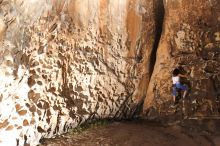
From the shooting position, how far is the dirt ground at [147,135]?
6645 millimetres

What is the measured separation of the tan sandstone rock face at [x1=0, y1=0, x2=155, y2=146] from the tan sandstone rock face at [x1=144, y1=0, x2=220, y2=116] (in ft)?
1.60

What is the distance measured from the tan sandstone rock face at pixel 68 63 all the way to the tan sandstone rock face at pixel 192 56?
1.60ft

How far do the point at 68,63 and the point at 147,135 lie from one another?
9.84 ft

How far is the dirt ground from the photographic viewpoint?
262 inches

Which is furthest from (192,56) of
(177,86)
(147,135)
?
(147,135)

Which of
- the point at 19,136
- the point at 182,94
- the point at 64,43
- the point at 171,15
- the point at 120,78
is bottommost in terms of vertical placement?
the point at 19,136

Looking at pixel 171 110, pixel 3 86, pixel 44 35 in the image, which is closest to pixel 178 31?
pixel 171 110

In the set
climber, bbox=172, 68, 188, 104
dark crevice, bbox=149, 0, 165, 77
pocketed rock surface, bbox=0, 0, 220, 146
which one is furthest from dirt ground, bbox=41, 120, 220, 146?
dark crevice, bbox=149, 0, 165, 77

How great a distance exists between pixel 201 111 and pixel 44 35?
5.11 m

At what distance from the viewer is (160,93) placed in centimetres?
850

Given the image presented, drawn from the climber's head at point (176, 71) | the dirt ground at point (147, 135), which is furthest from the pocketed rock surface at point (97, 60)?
the dirt ground at point (147, 135)

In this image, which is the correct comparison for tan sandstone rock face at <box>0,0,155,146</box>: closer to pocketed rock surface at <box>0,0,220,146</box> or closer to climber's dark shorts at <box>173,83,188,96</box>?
pocketed rock surface at <box>0,0,220,146</box>

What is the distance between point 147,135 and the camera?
23.2 feet

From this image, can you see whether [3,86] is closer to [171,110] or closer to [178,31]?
[171,110]
